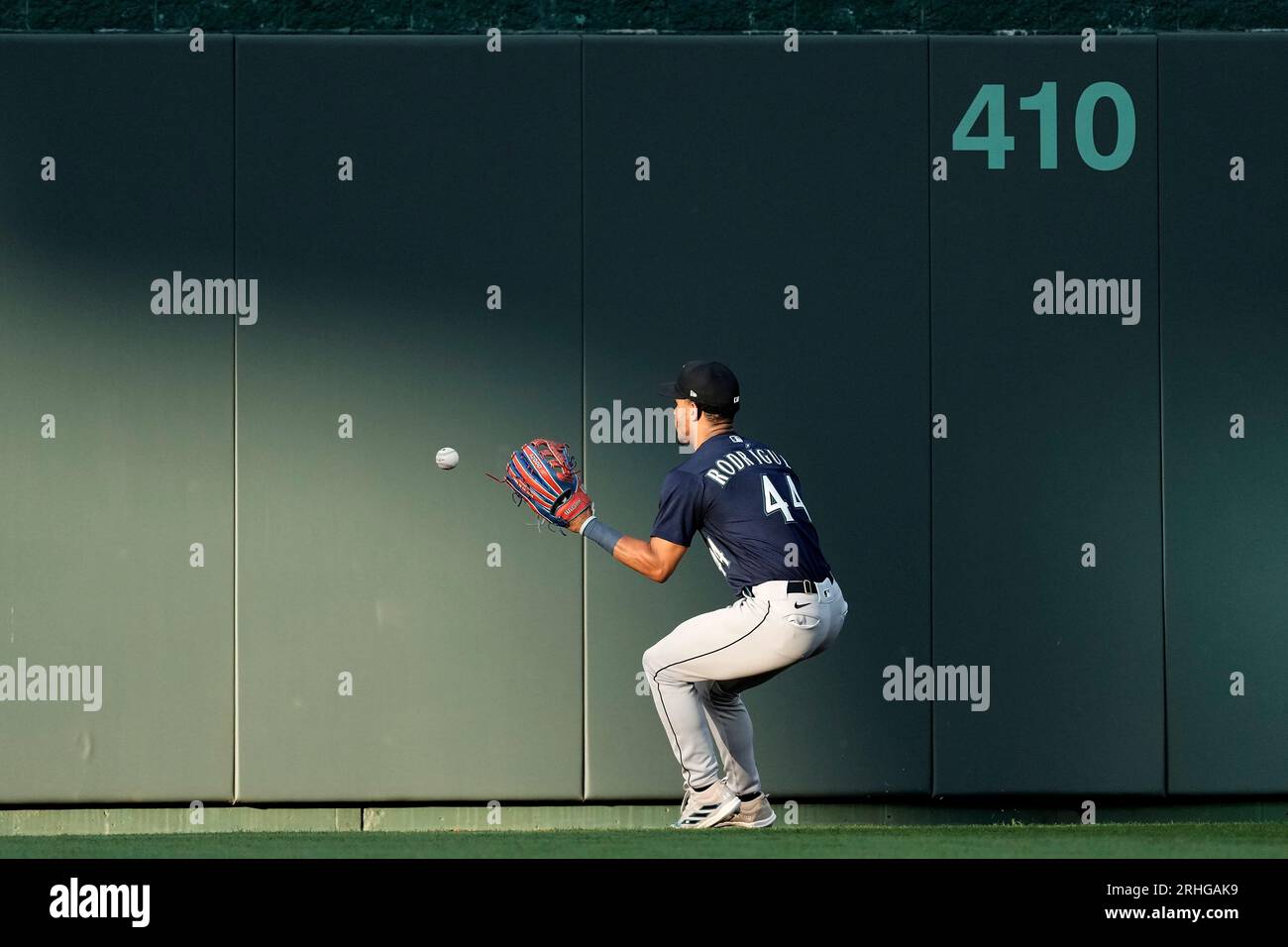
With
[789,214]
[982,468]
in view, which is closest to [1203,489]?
[982,468]

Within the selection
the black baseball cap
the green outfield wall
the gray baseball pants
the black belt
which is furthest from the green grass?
the black baseball cap

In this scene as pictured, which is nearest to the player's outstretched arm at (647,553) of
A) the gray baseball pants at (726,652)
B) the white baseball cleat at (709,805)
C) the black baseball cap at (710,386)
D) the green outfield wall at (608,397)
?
the gray baseball pants at (726,652)

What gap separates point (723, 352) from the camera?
7.23 metres

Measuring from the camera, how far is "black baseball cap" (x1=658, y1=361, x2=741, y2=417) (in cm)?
573

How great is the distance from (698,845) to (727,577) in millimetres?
1089

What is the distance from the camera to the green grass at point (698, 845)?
4973 millimetres

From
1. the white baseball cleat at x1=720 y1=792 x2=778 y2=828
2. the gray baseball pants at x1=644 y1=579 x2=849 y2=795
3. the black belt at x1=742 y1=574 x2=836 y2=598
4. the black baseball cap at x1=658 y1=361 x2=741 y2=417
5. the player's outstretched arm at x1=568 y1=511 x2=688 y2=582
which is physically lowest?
the white baseball cleat at x1=720 y1=792 x2=778 y2=828

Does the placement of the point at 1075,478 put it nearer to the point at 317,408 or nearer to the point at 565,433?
the point at 565,433

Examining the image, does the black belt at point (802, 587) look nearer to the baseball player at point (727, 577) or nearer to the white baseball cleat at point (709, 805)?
the baseball player at point (727, 577)

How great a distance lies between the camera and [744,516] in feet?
18.4

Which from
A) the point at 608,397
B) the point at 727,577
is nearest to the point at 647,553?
the point at 727,577

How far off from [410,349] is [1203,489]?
376 centimetres

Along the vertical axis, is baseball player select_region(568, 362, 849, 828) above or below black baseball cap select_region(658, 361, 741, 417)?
below

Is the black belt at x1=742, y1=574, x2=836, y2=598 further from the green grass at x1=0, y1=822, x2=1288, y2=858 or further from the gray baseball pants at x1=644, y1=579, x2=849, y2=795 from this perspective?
the green grass at x1=0, y1=822, x2=1288, y2=858
